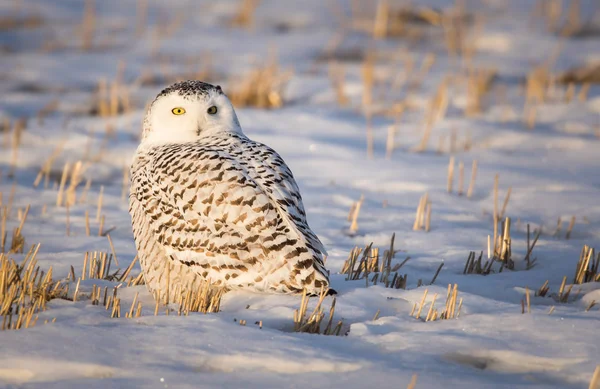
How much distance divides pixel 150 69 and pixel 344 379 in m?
10.9

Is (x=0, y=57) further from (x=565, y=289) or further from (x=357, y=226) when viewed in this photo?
(x=565, y=289)

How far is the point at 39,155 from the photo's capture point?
8820 millimetres

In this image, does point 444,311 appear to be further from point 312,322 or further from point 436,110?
point 436,110

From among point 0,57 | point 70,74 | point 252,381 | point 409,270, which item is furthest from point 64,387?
point 0,57

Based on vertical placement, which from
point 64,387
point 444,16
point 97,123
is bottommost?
point 64,387

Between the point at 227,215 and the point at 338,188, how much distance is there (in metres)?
3.76

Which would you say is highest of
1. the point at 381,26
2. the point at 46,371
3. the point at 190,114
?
the point at 381,26

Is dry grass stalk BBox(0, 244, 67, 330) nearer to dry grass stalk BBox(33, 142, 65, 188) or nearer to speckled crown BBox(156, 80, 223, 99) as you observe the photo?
speckled crown BBox(156, 80, 223, 99)

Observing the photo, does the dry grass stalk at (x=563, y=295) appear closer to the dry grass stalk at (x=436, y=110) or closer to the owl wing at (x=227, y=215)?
the owl wing at (x=227, y=215)

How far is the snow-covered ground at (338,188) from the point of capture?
3.41 metres

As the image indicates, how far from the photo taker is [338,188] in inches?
306

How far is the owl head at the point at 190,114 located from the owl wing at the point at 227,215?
1.55 ft

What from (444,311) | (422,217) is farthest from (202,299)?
(422,217)

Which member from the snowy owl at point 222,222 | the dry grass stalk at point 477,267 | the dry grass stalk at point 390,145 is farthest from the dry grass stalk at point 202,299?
the dry grass stalk at point 390,145
